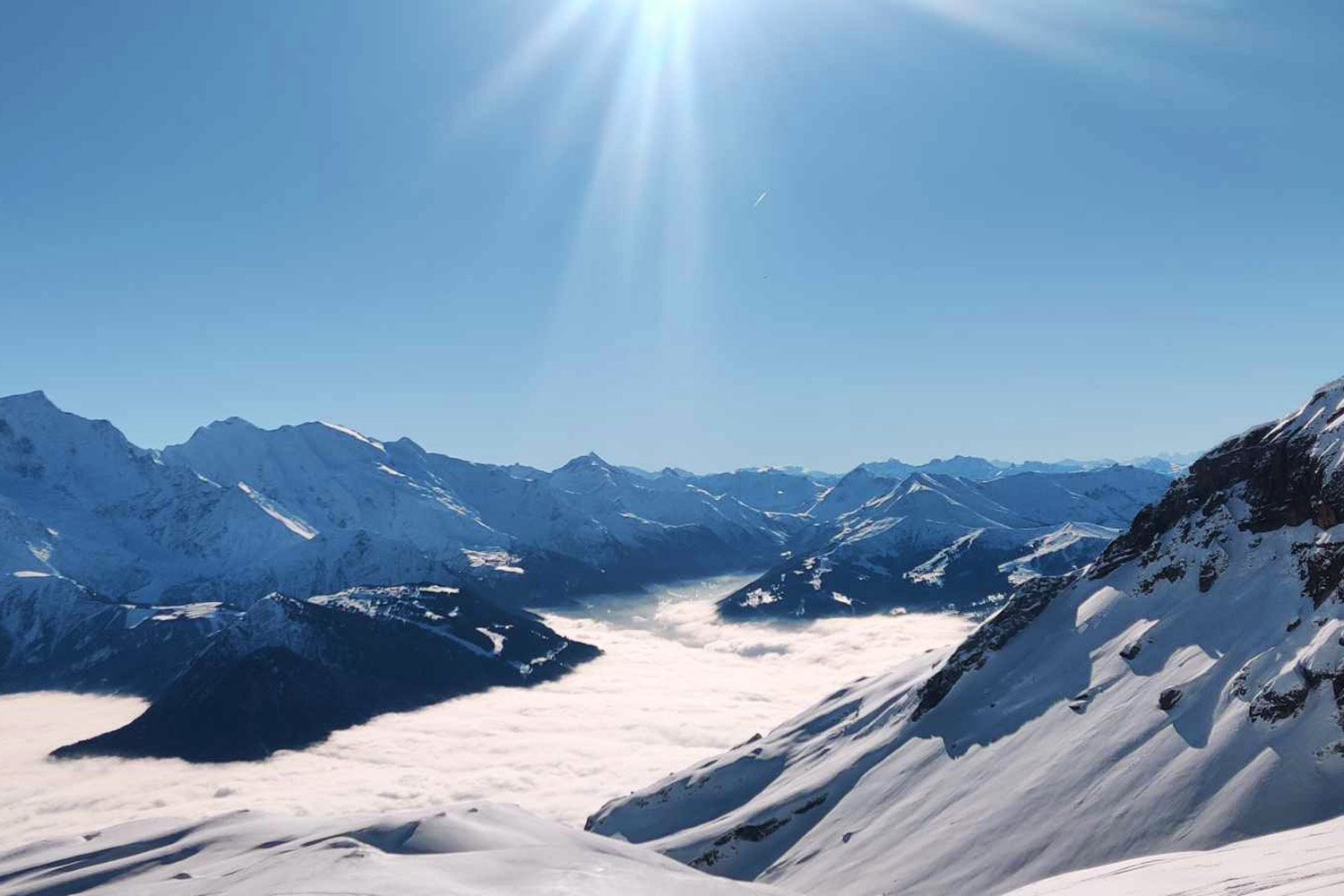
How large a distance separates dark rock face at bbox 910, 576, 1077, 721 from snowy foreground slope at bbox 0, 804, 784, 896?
58976 mm

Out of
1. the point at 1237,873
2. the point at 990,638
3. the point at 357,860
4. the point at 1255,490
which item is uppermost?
the point at 1255,490

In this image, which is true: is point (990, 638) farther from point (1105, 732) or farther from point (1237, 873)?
point (1237, 873)

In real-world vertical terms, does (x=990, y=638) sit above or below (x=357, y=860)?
above

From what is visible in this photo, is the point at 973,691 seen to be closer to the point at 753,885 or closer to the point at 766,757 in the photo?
the point at 766,757

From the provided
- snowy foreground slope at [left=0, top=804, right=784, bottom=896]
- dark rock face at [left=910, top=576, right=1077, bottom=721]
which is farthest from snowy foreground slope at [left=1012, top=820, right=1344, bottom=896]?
dark rock face at [left=910, top=576, right=1077, bottom=721]

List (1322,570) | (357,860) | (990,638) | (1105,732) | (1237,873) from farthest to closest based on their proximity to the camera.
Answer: (990,638) < (1105,732) < (1322,570) < (357,860) < (1237,873)

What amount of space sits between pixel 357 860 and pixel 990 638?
361 ft

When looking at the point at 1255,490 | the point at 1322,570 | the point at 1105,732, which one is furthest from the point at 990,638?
the point at 1322,570

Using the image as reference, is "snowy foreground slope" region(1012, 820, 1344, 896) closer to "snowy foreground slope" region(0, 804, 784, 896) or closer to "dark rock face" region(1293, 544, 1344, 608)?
"snowy foreground slope" region(0, 804, 784, 896)

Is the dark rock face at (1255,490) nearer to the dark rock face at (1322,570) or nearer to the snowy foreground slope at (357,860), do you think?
the dark rock face at (1322,570)

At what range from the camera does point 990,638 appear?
5920 inches

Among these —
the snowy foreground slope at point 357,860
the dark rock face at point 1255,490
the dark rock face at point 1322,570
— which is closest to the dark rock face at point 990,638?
the dark rock face at point 1255,490

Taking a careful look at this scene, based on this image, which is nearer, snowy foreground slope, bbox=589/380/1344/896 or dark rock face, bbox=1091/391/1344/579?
snowy foreground slope, bbox=589/380/1344/896

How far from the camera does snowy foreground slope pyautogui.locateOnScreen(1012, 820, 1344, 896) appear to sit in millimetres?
39750
